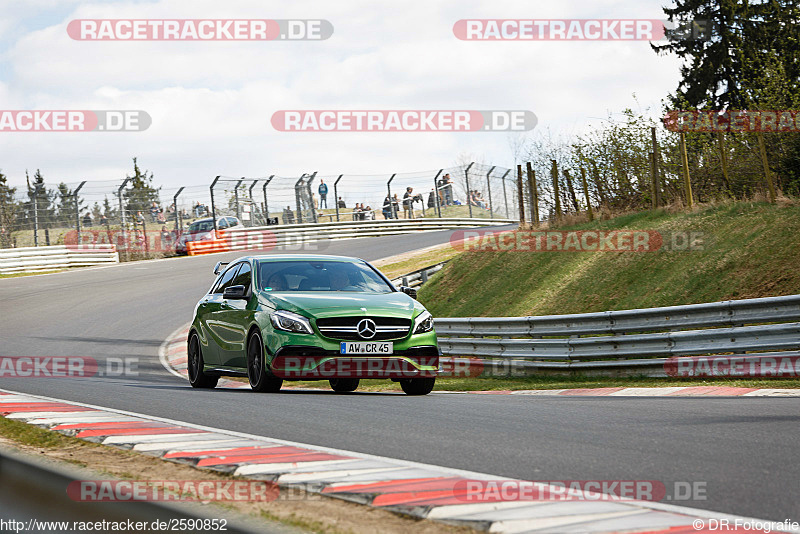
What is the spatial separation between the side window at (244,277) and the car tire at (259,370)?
916 mm

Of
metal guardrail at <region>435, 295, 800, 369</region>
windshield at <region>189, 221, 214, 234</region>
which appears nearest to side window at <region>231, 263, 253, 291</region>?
metal guardrail at <region>435, 295, 800, 369</region>

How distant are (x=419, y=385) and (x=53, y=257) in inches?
1123

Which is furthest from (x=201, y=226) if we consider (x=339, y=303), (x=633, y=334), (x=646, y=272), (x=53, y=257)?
(x=339, y=303)

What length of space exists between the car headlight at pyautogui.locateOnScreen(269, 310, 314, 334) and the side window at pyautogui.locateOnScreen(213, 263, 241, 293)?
2177mm

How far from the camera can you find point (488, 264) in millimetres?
21391

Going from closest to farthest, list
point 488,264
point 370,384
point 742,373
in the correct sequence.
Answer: point 742,373 → point 370,384 → point 488,264

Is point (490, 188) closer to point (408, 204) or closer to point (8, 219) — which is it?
point (408, 204)

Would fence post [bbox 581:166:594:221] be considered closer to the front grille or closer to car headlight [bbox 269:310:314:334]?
the front grille

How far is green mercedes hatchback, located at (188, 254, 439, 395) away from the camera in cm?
958

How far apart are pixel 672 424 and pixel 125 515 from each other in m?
4.51

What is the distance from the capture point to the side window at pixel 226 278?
11.8m

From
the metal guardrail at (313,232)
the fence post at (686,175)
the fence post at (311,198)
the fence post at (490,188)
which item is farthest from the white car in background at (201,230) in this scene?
the fence post at (686,175)

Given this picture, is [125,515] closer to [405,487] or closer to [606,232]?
[405,487]

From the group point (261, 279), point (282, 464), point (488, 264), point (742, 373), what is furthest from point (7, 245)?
point (282, 464)
